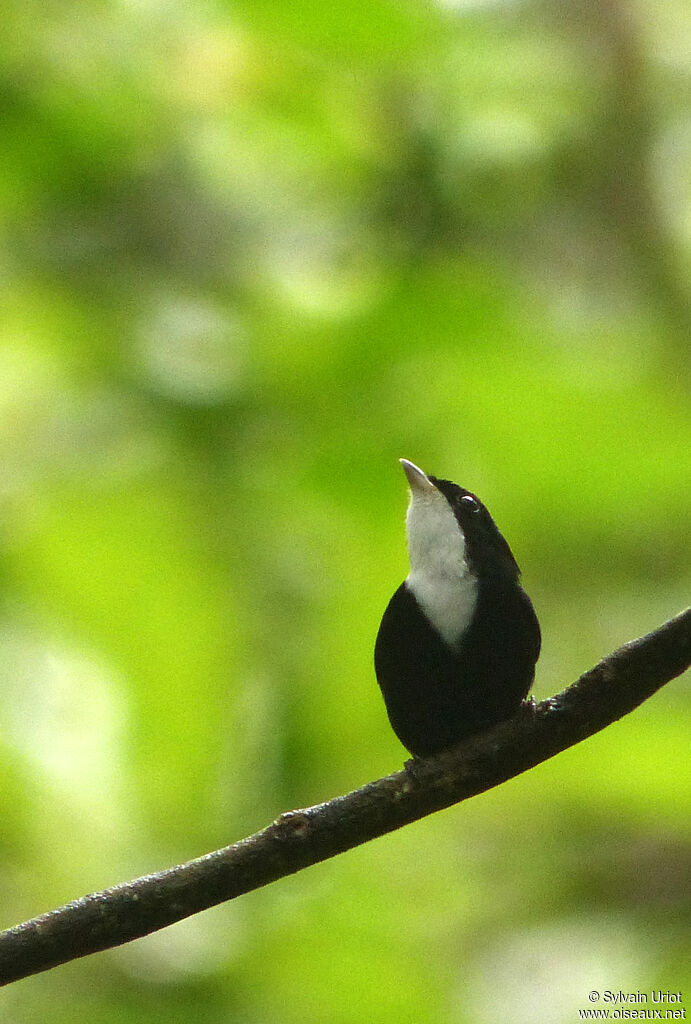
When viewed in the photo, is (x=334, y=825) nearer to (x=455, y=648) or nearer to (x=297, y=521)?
(x=455, y=648)

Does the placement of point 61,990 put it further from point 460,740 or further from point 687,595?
point 687,595

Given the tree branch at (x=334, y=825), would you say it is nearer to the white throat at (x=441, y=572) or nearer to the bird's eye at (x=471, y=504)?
the white throat at (x=441, y=572)

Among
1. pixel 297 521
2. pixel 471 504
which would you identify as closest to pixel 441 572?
pixel 471 504

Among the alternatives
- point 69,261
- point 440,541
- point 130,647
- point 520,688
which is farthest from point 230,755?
point 69,261

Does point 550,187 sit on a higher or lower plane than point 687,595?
higher

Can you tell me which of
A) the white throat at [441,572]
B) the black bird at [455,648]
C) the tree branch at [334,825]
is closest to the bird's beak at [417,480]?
the white throat at [441,572]

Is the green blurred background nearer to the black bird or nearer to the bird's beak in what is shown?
the bird's beak

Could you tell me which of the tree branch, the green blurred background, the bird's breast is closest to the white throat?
the bird's breast
